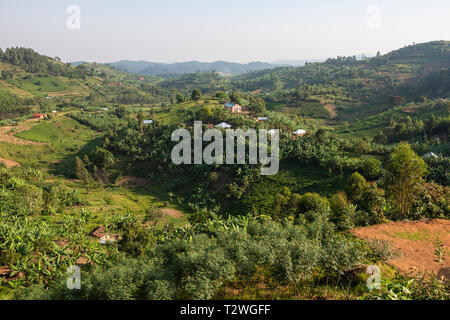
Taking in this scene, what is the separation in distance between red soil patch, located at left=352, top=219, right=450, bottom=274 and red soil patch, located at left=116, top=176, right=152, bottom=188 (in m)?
26.8

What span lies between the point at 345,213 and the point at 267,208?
9551 millimetres

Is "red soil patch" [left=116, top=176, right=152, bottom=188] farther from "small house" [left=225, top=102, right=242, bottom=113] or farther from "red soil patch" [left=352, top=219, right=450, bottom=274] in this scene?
"red soil patch" [left=352, top=219, right=450, bottom=274]

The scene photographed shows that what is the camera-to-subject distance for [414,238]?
46.3 feet

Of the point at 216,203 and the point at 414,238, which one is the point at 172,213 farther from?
the point at 414,238

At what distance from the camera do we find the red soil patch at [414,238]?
1168cm

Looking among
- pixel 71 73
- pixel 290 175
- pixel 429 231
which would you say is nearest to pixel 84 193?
pixel 290 175

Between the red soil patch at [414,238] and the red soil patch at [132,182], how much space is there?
2678cm

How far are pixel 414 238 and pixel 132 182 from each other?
31.0m

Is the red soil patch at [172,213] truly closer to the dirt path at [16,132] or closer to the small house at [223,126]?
the small house at [223,126]

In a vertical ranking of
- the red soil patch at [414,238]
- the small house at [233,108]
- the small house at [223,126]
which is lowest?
the red soil patch at [414,238]

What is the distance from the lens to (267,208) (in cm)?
2434

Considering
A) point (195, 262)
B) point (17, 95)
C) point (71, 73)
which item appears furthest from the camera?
Result: point (71, 73)

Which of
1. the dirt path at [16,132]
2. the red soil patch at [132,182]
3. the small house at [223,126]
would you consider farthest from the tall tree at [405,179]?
the dirt path at [16,132]

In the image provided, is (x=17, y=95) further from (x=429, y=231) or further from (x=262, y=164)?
(x=429, y=231)
